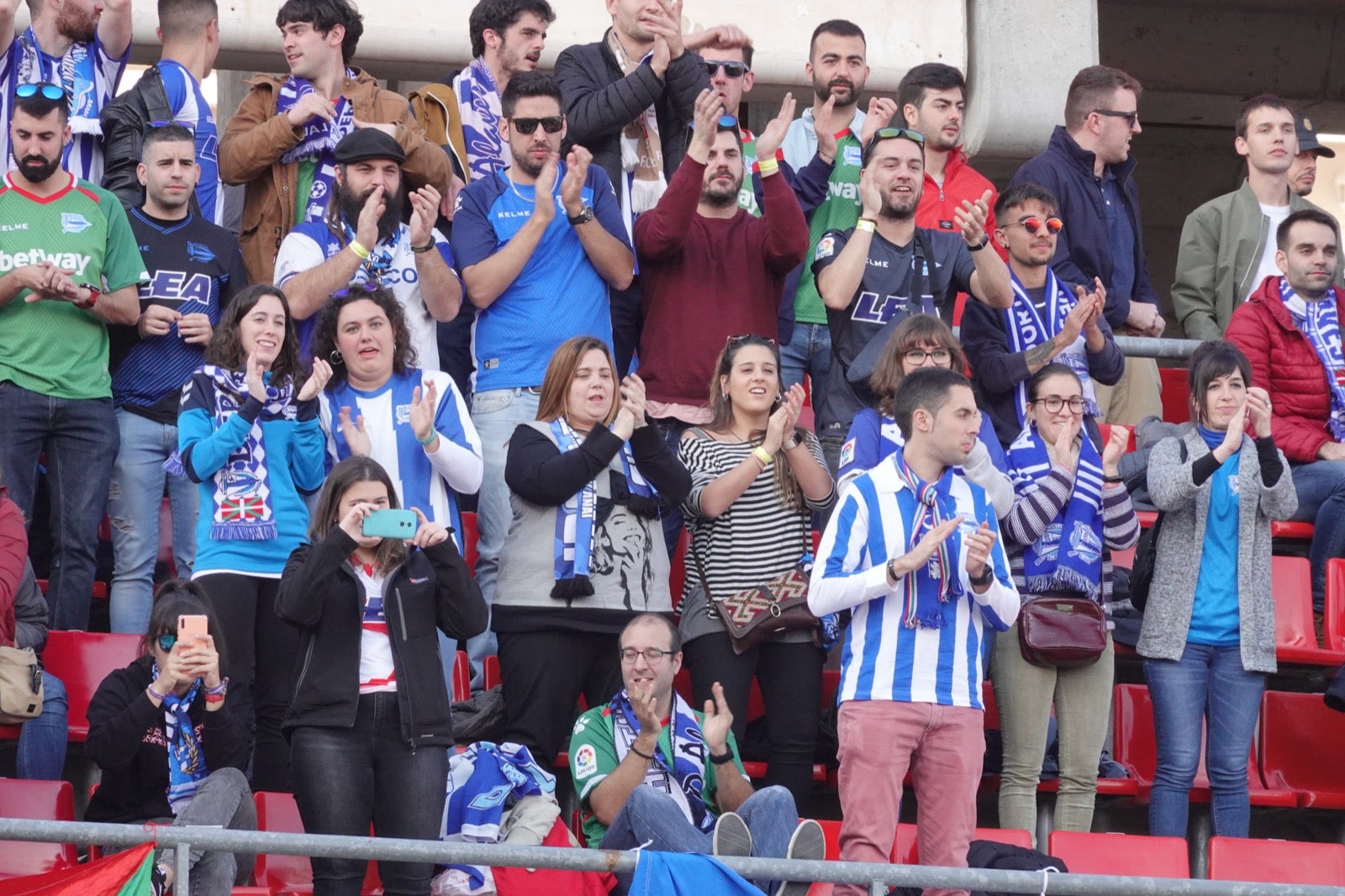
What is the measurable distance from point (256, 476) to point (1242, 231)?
511cm

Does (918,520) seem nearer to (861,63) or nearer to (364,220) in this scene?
(364,220)

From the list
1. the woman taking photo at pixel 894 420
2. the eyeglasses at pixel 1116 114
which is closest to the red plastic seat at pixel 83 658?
the woman taking photo at pixel 894 420

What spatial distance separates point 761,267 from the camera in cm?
763

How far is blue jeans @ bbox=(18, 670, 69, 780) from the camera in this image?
650 centimetres

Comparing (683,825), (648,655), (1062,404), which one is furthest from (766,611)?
(1062,404)

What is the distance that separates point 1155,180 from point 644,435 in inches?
416

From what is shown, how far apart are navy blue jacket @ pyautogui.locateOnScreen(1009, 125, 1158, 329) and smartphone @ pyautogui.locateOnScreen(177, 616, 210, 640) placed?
4.17m

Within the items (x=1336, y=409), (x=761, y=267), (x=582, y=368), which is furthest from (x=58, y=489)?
(x=1336, y=409)

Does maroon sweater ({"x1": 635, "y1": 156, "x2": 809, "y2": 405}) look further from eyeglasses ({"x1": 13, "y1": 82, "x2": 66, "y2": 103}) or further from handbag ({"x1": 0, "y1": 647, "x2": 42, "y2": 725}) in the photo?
handbag ({"x1": 0, "y1": 647, "x2": 42, "y2": 725})

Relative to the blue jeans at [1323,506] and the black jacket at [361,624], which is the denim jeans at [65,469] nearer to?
the black jacket at [361,624]

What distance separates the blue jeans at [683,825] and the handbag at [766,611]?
77 centimetres

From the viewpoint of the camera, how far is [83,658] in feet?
22.3

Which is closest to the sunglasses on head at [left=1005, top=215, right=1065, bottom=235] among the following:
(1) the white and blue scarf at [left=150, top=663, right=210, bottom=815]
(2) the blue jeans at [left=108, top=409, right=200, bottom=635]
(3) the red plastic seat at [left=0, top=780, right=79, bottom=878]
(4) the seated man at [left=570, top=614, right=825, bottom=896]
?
(4) the seated man at [left=570, top=614, right=825, bottom=896]

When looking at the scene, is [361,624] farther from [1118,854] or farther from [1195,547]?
[1195,547]
